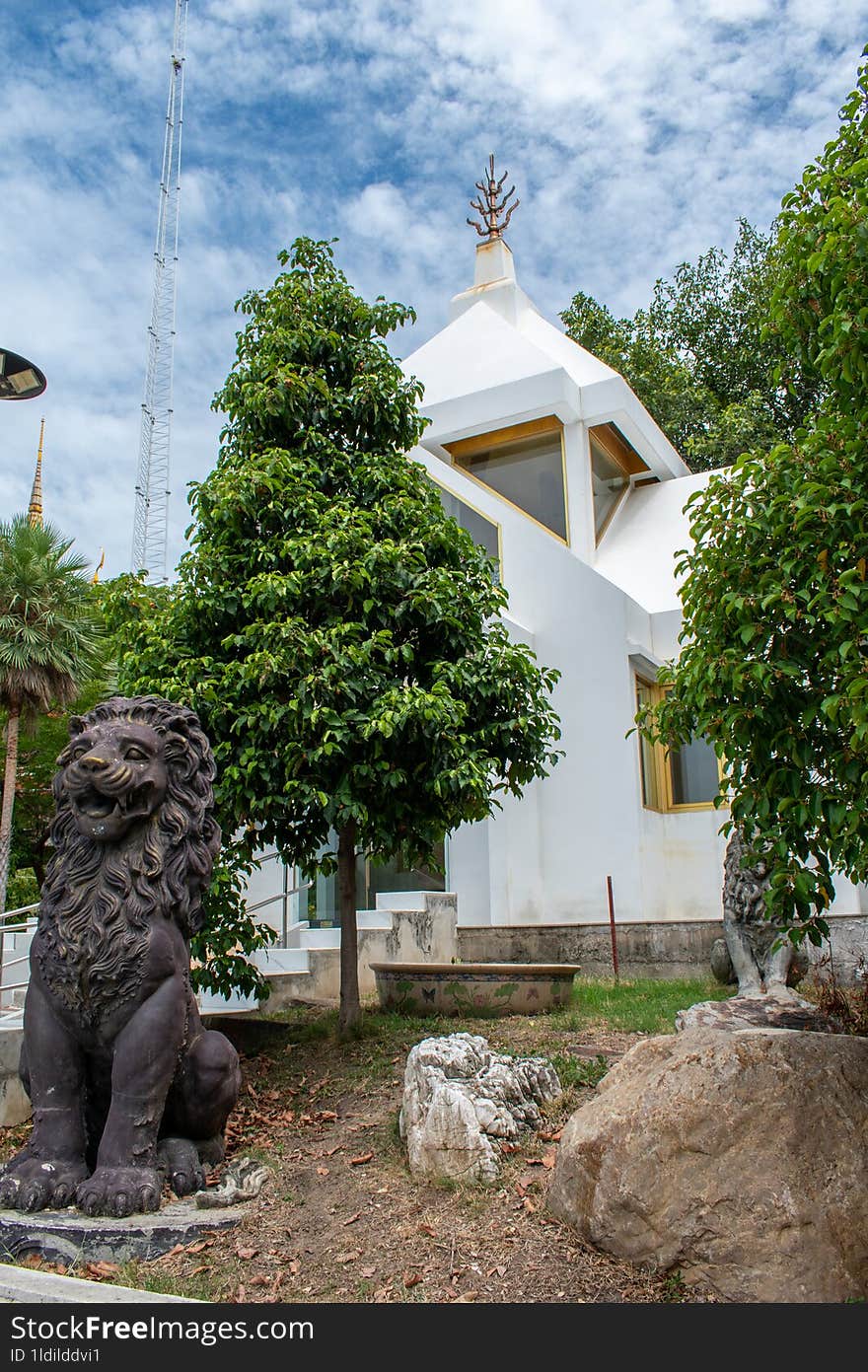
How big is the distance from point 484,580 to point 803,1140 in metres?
5.65

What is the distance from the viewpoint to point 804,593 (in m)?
4.45

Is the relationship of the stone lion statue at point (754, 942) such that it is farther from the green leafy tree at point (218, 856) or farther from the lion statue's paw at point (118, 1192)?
the lion statue's paw at point (118, 1192)

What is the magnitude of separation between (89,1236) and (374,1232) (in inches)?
50.5

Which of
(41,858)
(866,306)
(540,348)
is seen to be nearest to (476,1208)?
(866,306)

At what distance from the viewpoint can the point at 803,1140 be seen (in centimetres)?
420

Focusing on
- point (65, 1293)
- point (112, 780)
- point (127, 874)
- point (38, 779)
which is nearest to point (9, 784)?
point (38, 779)

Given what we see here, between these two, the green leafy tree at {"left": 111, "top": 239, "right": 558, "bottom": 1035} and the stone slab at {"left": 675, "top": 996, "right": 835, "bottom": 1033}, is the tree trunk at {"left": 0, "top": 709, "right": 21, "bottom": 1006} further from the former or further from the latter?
the stone slab at {"left": 675, "top": 996, "right": 835, "bottom": 1033}

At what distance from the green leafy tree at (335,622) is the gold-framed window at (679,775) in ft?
21.0

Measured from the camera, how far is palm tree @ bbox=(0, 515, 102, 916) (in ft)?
53.2

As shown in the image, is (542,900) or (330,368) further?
(542,900)

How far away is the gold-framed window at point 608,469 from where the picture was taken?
1717cm

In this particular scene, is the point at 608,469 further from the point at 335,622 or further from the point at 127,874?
the point at 127,874

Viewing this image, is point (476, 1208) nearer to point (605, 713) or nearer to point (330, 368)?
point (330, 368)

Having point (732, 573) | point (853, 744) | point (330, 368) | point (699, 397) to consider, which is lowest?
point (853, 744)
